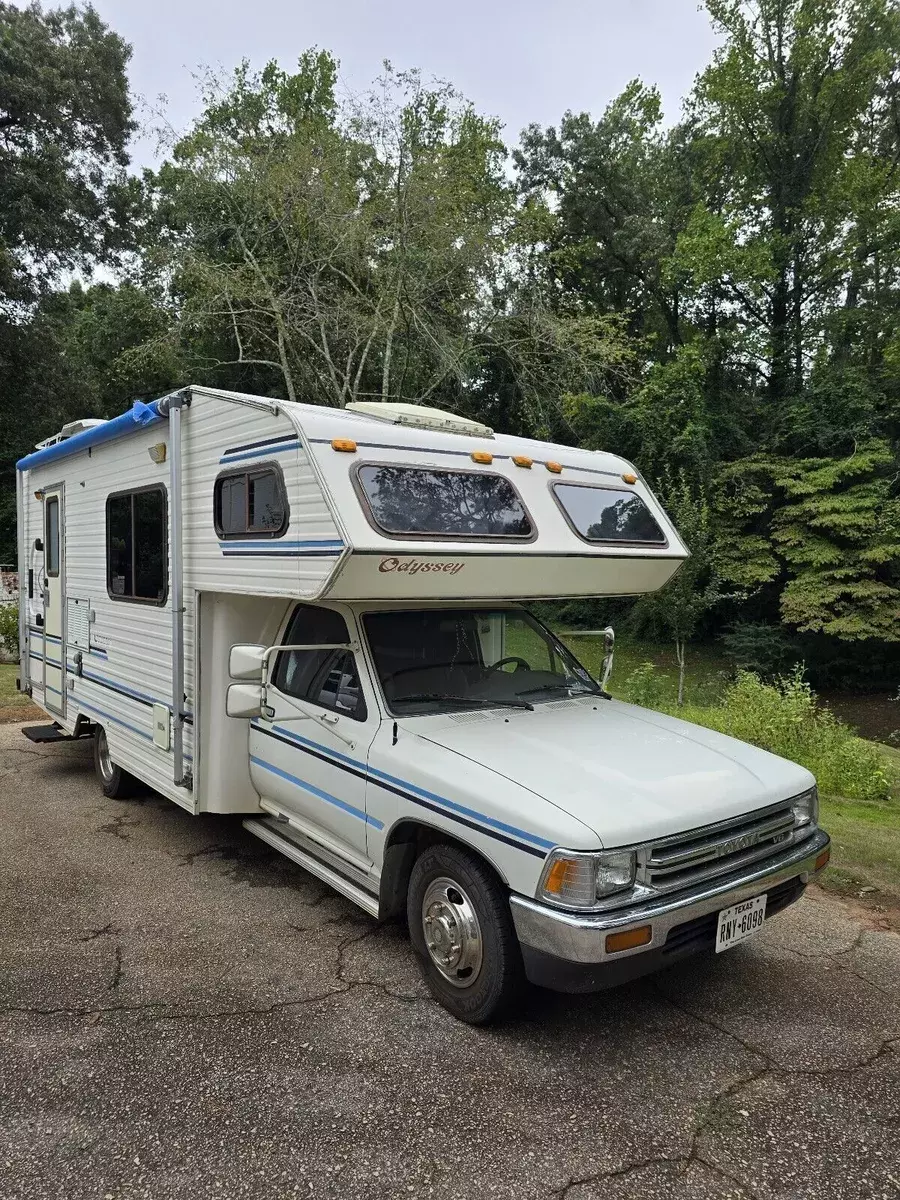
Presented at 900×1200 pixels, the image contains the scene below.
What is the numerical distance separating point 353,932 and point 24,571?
594 cm

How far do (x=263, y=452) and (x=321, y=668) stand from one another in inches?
47.3

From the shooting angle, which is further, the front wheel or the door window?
the door window

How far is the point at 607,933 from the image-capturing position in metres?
2.84

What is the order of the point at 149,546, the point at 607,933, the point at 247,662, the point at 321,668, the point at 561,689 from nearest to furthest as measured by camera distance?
the point at 607,933
the point at 247,662
the point at 321,668
the point at 561,689
the point at 149,546

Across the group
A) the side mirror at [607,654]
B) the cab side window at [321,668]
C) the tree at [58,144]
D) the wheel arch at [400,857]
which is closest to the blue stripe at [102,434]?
the cab side window at [321,668]

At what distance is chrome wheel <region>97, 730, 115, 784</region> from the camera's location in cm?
645

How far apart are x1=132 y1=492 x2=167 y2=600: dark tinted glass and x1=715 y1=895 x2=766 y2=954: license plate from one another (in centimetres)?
380

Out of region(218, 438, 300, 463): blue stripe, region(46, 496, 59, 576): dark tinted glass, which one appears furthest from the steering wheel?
region(46, 496, 59, 576): dark tinted glass

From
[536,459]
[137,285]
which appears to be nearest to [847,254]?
[137,285]

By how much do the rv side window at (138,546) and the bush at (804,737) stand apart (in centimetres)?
529

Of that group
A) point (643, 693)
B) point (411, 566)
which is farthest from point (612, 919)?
point (643, 693)

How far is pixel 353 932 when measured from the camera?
4.18 meters

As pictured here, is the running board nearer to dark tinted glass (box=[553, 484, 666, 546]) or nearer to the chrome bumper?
the chrome bumper

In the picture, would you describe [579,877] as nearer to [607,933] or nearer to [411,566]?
[607,933]
